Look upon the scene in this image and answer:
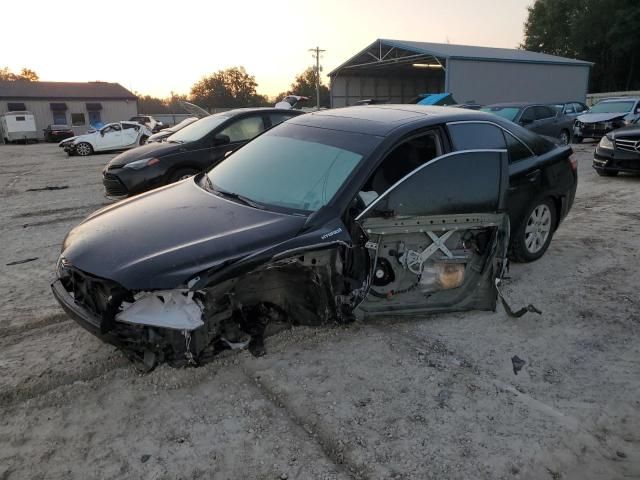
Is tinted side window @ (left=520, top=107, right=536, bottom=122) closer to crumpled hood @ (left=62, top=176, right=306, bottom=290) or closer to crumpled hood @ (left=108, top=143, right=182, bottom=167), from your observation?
crumpled hood @ (left=108, top=143, right=182, bottom=167)

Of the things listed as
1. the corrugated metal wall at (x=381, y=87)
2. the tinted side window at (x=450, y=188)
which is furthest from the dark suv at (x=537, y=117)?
the corrugated metal wall at (x=381, y=87)

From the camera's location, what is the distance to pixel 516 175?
4.42m

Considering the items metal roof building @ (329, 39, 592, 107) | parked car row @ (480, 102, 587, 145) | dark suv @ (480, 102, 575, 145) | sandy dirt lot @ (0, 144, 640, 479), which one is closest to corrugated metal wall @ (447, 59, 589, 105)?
metal roof building @ (329, 39, 592, 107)

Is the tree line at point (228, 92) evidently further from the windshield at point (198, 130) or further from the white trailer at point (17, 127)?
the windshield at point (198, 130)

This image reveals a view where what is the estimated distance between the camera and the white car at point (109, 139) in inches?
784

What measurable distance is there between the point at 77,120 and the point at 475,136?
149ft

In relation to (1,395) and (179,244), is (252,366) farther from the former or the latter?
(1,395)

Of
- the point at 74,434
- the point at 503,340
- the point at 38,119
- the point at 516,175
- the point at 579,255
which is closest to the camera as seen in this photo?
the point at 74,434

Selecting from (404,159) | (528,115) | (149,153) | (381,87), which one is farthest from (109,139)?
(381,87)

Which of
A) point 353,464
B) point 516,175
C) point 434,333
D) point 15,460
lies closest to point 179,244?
point 15,460

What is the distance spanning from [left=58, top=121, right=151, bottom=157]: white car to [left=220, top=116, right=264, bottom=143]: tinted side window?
13656 millimetres

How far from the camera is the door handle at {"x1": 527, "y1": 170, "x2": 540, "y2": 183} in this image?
4.56m

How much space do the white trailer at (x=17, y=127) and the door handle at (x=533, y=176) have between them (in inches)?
1502

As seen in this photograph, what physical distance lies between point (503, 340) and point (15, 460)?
3.05 m
